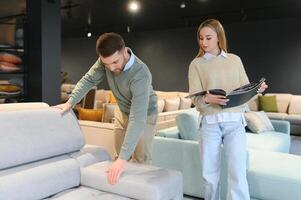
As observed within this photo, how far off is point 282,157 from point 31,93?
2.98 meters

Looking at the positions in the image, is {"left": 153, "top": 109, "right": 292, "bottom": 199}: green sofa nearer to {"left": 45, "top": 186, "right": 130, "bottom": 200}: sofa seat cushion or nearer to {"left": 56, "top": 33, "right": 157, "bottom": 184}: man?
{"left": 56, "top": 33, "right": 157, "bottom": 184}: man

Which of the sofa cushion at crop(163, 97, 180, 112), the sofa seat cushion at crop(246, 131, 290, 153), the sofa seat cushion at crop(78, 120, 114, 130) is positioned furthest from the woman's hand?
the sofa cushion at crop(163, 97, 180, 112)

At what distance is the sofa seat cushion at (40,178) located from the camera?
1618 millimetres

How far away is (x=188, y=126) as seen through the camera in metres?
3.00

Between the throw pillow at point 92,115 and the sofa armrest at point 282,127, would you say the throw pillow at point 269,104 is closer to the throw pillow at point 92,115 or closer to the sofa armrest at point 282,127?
the sofa armrest at point 282,127

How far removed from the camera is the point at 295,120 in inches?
260

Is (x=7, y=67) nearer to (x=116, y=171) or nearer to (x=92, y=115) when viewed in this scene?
(x=92, y=115)

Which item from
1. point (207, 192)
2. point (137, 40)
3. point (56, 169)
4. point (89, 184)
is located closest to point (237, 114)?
point (207, 192)

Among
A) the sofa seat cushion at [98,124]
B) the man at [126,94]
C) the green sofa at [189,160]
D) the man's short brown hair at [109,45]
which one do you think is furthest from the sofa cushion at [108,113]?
the man's short brown hair at [109,45]

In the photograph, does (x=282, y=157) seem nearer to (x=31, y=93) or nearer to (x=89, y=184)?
(x=89, y=184)

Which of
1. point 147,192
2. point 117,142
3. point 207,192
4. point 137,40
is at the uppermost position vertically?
point 137,40

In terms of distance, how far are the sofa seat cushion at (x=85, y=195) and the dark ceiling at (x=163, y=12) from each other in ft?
16.1

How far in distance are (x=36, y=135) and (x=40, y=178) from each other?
0.25 metres

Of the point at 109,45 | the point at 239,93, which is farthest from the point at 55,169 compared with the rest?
the point at 239,93
